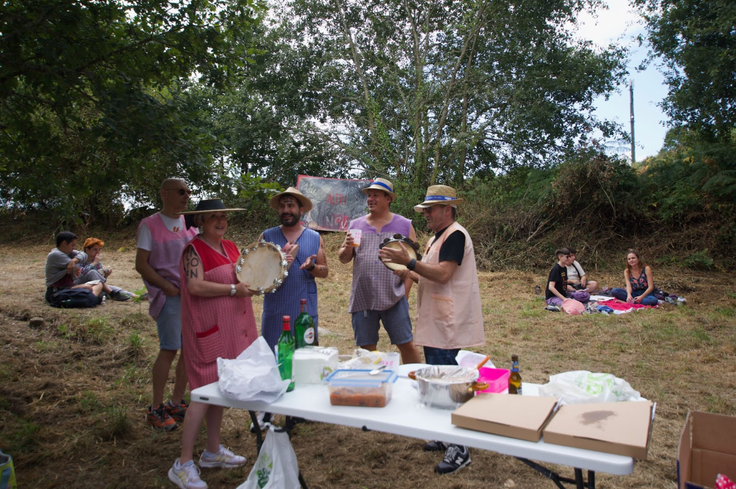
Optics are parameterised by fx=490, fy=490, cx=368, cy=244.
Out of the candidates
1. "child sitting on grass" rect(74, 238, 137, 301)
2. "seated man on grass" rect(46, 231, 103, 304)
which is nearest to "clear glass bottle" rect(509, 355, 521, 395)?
"seated man on grass" rect(46, 231, 103, 304)

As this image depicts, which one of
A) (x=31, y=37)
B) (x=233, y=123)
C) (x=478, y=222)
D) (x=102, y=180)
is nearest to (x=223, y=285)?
(x=102, y=180)

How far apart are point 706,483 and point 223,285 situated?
250 cm

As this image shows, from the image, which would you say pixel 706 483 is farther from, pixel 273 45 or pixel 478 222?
pixel 273 45

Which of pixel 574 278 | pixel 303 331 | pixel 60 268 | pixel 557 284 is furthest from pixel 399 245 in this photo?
pixel 574 278

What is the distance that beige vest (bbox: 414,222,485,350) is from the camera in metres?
3.20

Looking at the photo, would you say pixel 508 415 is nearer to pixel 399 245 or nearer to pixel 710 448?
pixel 710 448

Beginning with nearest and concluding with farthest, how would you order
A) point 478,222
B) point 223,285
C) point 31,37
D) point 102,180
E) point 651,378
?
point 223,285
point 31,37
point 102,180
point 651,378
point 478,222

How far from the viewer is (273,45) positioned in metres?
16.8

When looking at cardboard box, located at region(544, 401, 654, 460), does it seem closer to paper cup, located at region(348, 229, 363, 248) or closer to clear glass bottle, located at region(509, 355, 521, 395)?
clear glass bottle, located at region(509, 355, 521, 395)

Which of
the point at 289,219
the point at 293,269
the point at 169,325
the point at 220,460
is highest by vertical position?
the point at 289,219

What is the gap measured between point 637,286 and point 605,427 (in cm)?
832

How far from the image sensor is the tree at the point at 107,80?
3.25 m

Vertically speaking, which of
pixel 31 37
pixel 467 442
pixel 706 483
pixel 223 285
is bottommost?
pixel 706 483

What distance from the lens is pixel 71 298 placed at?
7332 millimetres
